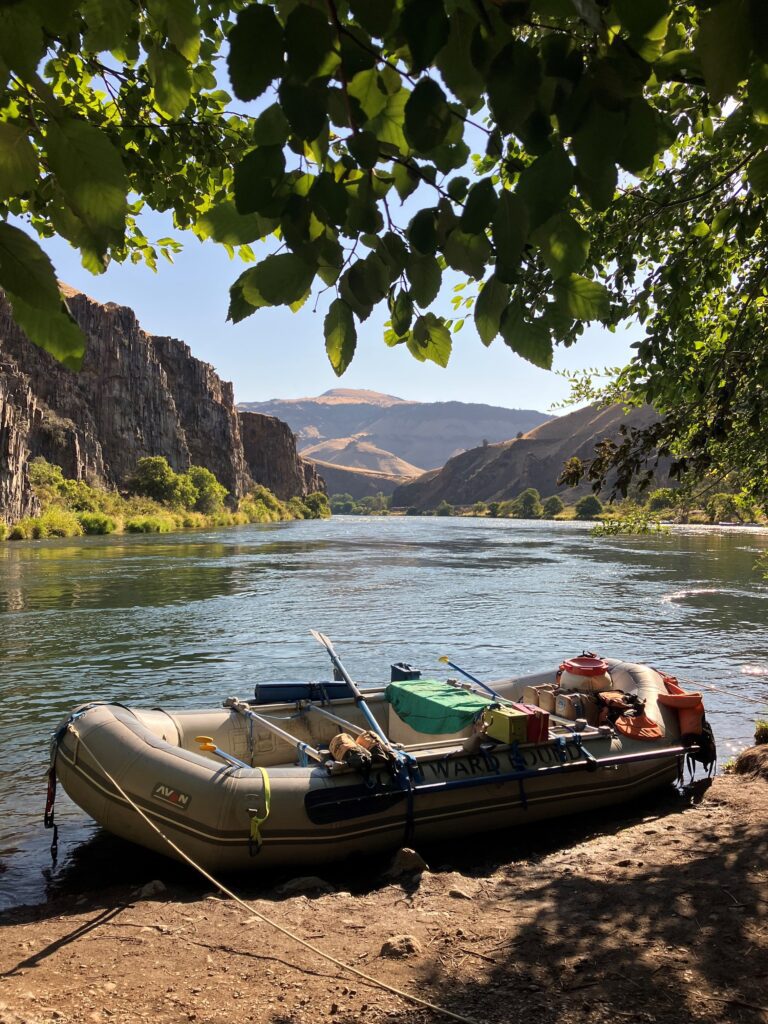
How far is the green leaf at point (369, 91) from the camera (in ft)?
4.95

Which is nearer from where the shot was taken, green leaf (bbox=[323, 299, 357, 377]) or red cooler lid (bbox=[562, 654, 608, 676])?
green leaf (bbox=[323, 299, 357, 377])

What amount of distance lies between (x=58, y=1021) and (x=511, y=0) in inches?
179

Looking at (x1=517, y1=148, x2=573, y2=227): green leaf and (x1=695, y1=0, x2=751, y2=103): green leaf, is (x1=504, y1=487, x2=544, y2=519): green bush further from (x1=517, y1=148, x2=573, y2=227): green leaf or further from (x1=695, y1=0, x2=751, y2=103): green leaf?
(x1=695, y1=0, x2=751, y2=103): green leaf

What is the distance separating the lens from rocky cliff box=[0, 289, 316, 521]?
66688 millimetres

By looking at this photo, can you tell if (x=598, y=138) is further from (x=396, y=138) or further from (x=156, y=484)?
(x=156, y=484)

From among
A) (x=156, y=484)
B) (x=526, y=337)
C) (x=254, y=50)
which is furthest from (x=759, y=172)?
(x=156, y=484)

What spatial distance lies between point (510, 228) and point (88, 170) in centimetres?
81

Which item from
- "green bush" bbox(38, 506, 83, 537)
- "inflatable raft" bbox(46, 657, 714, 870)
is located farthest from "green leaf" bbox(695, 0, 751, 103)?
"green bush" bbox(38, 506, 83, 537)

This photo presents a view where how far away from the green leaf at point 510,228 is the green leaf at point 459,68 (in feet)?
0.69

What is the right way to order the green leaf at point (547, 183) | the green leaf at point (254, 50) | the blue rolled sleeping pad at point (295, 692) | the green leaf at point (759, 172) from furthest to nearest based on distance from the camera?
the blue rolled sleeping pad at point (295, 692)
the green leaf at point (759, 172)
the green leaf at point (547, 183)
the green leaf at point (254, 50)

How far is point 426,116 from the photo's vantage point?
4.75ft

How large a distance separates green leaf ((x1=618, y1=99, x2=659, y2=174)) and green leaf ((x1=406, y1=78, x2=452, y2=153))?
14.3 inches

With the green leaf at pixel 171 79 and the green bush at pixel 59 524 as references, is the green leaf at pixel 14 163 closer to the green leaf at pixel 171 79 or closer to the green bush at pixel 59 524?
the green leaf at pixel 171 79

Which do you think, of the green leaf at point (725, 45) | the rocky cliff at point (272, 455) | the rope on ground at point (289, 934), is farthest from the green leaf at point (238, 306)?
the rocky cliff at point (272, 455)
